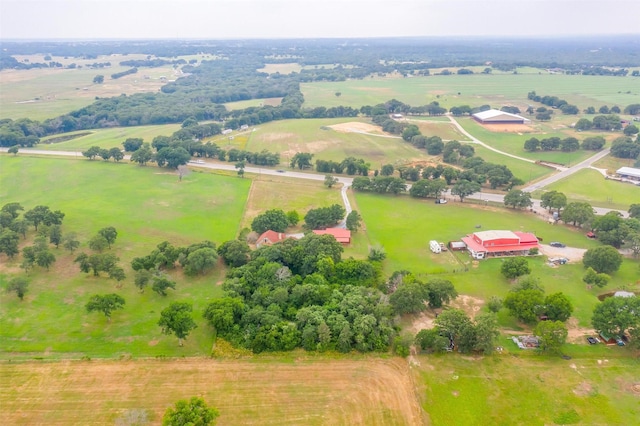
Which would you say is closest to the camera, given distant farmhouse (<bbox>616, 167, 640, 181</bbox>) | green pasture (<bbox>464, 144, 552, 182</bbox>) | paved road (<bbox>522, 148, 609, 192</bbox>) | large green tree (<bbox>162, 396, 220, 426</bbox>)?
large green tree (<bbox>162, 396, 220, 426</bbox>)

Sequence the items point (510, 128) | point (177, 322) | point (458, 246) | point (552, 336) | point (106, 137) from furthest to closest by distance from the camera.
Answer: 1. point (510, 128)
2. point (106, 137)
3. point (458, 246)
4. point (177, 322)
5. point (552, 336)

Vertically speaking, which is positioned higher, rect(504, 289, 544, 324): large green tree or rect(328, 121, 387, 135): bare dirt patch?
rect(328, 121, 387, 135): bare dirt patch

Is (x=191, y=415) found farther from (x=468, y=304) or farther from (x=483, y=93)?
(x=483, y=93)

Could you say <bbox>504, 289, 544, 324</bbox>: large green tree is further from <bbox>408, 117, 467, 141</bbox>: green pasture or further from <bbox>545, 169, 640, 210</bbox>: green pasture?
<bbox>408, 117, 467, 141</bbox>: green pasture

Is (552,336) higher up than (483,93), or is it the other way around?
(483,93)

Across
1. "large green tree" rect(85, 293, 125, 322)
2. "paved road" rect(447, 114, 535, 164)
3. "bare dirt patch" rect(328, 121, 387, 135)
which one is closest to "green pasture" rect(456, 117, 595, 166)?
"paved road" rect(447, 114, 535, 164)

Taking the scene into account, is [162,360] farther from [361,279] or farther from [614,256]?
[614,256]

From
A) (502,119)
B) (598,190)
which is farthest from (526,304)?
(502,119)

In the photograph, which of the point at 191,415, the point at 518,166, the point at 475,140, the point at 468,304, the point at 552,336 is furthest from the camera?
the point at 475,140
